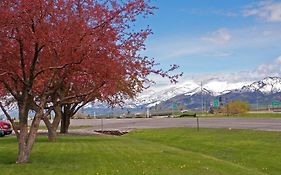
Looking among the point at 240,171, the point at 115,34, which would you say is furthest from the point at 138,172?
the point at 115,34

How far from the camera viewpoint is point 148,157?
2041 cm

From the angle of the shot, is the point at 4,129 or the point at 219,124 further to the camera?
the point at 219,124

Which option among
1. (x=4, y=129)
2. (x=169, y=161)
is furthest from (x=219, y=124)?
Answer: (x=169, y=161)

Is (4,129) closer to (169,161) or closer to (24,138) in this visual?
(24,138)

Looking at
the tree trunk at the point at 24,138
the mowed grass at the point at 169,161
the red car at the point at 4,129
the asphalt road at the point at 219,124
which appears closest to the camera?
the mowed grass at the point at 169,161

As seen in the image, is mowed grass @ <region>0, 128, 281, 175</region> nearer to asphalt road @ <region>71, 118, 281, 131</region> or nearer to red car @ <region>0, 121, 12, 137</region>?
asphalt road @ <region>71, 118, 281, 131</region>

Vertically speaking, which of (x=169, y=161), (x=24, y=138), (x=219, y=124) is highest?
(x=24, y=138)

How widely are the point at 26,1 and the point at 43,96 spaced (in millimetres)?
4133

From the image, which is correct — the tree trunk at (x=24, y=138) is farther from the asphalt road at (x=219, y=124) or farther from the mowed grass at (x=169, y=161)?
the asphalt road at (x=219, y=124)

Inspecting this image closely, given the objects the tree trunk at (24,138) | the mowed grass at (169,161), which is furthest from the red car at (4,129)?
the tree trunk at (24,138)

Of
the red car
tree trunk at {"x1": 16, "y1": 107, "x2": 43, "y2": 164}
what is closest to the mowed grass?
tree trunk at {"x1": 16, "y1": 107, "x2": 43, "y2": 164}

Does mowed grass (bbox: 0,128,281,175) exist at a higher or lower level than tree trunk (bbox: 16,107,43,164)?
lower

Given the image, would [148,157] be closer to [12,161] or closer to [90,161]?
[90,161]

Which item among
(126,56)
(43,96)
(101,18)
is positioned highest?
(101,18)
